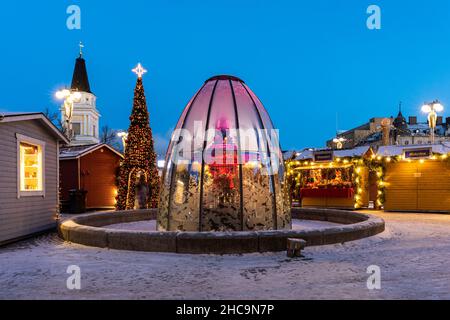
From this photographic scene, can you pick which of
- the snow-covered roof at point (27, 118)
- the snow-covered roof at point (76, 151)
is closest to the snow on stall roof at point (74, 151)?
the snow-covered roof at point (76, 151)

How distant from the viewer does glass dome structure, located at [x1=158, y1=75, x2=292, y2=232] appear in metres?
9.90

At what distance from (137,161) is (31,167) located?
9.40 m

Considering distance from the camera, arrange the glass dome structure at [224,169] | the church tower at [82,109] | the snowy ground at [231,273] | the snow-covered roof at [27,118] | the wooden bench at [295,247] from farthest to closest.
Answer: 1. the church tower at [82,109]
2. the snow-covered roof at [27,118]
3. the glass dome structure at [224,169]
4. the wooden bench at [295,247]
5. the snowy ground at [231,273]

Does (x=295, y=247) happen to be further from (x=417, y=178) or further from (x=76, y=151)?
(x=76, y=151)

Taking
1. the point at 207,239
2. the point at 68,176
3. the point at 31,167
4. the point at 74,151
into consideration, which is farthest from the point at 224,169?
the point at 74,151

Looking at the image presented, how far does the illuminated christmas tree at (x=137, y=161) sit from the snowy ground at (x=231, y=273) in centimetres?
1261

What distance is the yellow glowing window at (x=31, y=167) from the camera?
1220 cm

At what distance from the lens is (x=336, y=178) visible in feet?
82.1

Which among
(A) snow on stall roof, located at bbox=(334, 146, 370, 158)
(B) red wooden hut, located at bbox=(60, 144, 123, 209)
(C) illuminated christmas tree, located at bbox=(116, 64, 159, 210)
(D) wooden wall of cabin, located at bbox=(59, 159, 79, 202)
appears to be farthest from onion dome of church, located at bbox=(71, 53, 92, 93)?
(A) snow on stall roof, located at bbox=(334, 146, 370, 158)

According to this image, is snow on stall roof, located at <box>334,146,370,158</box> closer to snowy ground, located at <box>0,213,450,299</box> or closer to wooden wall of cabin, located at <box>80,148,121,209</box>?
snowy ground, located at <box>0,213,450,299</box>

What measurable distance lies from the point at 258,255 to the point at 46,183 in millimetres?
8824

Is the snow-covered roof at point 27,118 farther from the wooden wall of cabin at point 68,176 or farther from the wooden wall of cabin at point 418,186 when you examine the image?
the wooden wall of cabin at point 418,186
